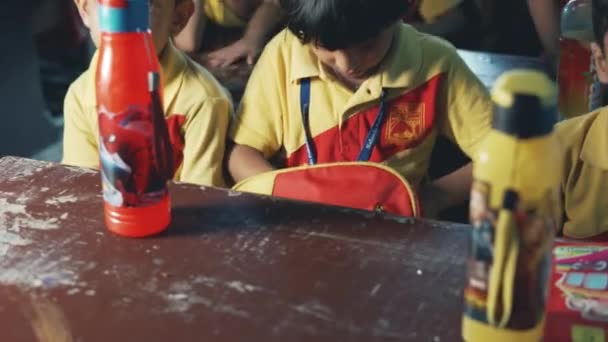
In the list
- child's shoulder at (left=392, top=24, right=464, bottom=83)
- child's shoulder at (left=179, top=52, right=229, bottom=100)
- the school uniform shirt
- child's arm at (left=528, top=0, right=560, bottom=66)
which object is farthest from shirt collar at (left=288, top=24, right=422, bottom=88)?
child's arm at (left=528, top=0, right=560, bottom=66)

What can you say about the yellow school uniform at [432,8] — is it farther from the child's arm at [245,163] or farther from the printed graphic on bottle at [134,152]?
the printed graphic on bottle at [134,152]

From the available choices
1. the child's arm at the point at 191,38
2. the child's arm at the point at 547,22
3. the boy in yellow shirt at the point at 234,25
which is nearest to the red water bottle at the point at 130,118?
the boy in yellow shirt at the point at 234,25

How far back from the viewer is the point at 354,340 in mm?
769

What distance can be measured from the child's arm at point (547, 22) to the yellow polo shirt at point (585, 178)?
37.5 inches

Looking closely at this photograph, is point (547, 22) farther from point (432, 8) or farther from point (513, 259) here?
point (513, 259)

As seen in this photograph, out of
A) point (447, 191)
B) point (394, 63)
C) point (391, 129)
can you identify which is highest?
point (394, 63)

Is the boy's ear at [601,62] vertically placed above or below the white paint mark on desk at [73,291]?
above

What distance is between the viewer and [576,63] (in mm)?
1851

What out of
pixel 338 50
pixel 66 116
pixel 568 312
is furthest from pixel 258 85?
pixel 568 312

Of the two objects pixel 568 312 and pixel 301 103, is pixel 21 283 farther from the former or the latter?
pixel 301 103

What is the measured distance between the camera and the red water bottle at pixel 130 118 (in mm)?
871

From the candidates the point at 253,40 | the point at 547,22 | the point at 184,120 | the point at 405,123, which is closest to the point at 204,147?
the point at 184,120

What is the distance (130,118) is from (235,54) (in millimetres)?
1070

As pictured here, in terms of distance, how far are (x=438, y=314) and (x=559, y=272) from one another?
0.15 metres
